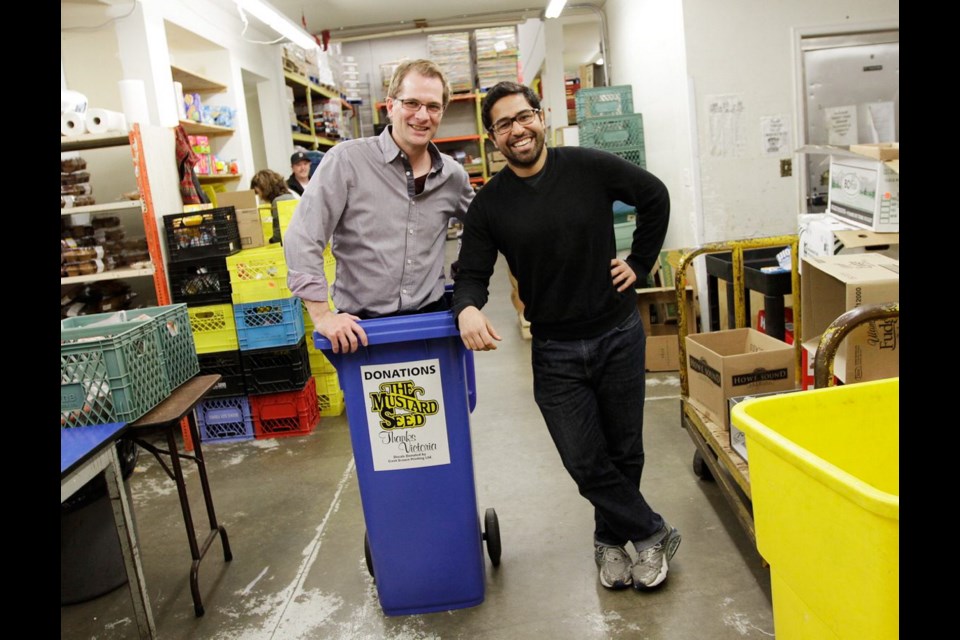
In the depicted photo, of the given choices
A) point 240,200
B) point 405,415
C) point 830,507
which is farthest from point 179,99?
point 830,507

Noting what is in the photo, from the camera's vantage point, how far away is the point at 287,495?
11.4 ft

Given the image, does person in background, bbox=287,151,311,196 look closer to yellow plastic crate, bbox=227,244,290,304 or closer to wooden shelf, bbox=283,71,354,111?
wooden shelf, bbox=283,71,354,111

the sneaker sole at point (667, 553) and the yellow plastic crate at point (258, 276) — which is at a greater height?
the yellow plastic crate at point (258, 276)

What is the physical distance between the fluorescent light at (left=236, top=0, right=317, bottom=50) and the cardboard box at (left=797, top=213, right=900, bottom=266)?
167 inches

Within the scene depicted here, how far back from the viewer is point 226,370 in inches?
168

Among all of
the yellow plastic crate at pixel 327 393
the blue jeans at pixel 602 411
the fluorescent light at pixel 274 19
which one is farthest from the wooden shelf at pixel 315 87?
the blue jeans at pixel 602 411

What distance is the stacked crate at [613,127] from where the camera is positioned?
6.40 meters

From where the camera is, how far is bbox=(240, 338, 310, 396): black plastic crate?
4238mm

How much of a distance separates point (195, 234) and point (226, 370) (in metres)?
0.84

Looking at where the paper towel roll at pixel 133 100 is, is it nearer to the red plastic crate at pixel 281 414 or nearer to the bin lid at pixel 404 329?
the red plastic crate at pixel 281 414

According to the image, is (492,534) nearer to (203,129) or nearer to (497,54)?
(203,129)

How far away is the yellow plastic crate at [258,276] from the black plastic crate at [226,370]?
1.15 ft

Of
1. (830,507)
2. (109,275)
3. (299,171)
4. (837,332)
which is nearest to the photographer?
(830,507)

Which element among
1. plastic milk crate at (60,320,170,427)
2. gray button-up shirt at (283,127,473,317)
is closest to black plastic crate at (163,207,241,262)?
plastic milk crate at (60,320,170,427)
